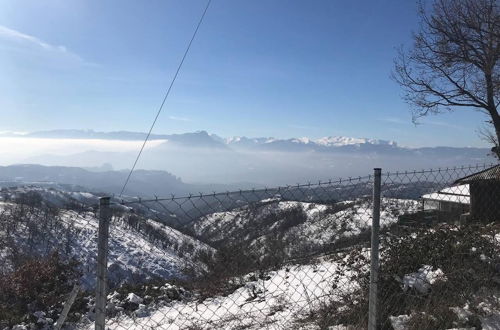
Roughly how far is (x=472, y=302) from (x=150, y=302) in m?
11.2

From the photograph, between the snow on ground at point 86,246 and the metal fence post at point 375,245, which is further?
the snow on ground at point 86,246

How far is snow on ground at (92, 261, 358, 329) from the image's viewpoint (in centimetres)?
745

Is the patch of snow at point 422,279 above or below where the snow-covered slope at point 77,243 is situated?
above

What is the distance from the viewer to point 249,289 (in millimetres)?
12273

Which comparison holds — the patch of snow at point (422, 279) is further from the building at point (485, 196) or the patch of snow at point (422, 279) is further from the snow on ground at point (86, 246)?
the snow on ground at point (86, 246)

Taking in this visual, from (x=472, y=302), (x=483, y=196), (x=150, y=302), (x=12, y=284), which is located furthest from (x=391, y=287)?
(x=12, y=284)

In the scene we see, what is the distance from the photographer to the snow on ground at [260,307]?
745 cm

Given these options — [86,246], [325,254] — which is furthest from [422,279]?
[86,246]

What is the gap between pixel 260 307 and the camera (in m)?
9.73

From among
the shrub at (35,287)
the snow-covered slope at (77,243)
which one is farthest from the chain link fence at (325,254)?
the snow-covered slope at (77,243)

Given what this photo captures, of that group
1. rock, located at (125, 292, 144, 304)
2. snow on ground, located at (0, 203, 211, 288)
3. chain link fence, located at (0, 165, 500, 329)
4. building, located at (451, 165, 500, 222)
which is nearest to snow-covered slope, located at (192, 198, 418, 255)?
chain link fence, located at (0, 165, 500, 329)

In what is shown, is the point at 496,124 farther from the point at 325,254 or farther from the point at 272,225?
the point at 272,225

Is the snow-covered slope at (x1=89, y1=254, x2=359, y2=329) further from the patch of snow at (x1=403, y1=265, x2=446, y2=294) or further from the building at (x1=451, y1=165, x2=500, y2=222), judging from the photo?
the building at (x1=451, y1=165, x2=500, y2=222)

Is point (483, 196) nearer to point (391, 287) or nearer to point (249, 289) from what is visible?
point (249, 289)
